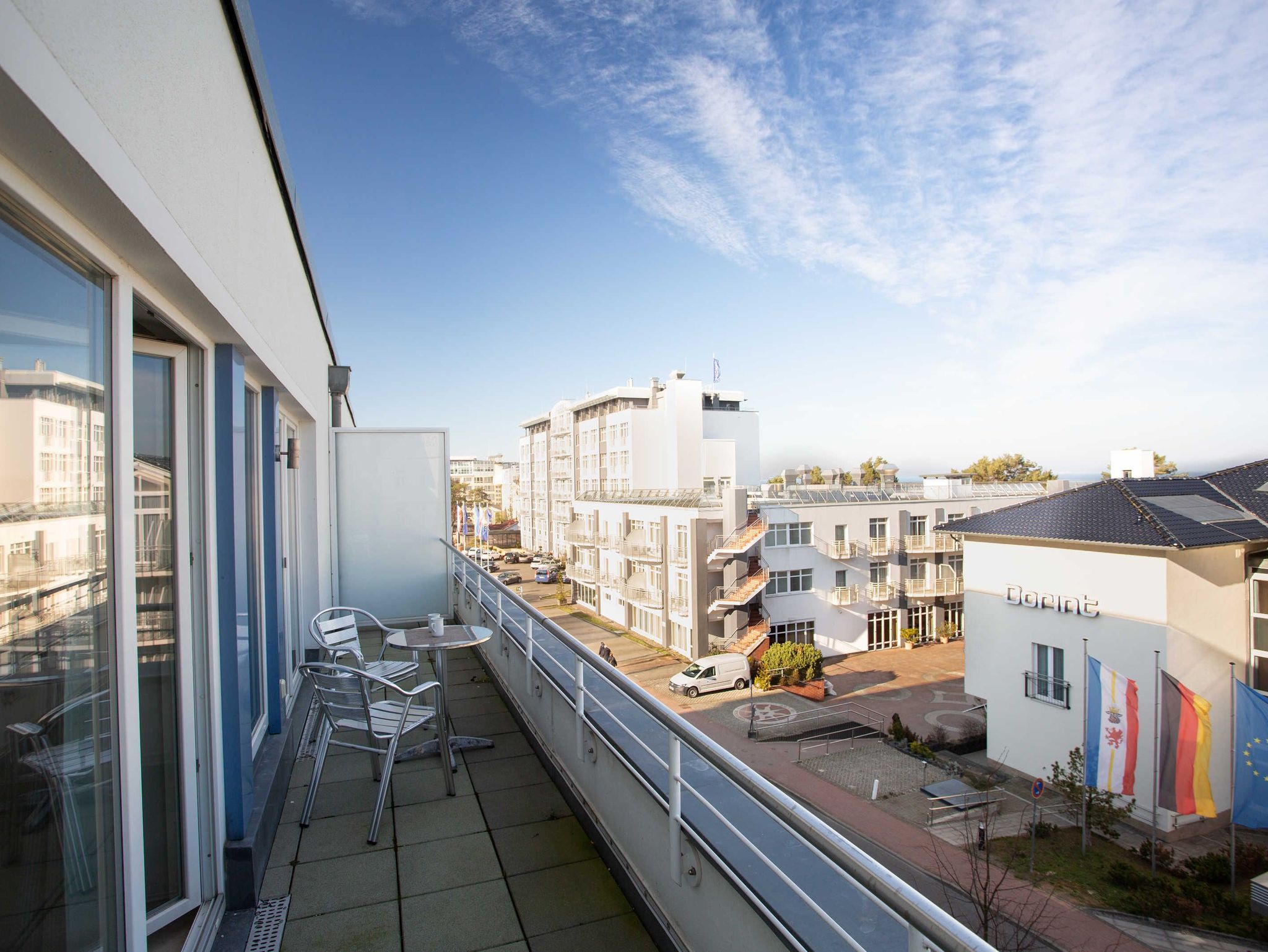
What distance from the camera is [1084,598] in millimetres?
14852

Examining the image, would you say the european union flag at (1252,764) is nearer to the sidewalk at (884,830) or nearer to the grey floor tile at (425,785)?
the sidewalk at (884,830)

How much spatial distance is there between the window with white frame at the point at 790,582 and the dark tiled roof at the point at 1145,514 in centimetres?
1005

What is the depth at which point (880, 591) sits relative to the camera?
29.4 meters

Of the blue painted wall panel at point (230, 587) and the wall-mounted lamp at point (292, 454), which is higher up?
the wall-mounted lamp at point (292, 454)

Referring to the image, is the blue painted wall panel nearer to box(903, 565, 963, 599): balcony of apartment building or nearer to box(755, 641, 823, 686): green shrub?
box(755, 641, 823, 686): green shrub

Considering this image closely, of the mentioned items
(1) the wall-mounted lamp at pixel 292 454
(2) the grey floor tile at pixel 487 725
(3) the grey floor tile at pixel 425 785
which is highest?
(1) the wall-mounted lamp at pixel 292 454

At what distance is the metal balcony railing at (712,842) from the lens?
1.23 metres

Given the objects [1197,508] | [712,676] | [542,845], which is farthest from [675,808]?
[712,676]

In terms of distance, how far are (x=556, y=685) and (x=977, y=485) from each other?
37.4 meters

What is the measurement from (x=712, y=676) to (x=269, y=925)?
2289 cm

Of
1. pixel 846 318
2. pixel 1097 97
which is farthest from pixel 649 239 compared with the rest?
pixel 1097 97

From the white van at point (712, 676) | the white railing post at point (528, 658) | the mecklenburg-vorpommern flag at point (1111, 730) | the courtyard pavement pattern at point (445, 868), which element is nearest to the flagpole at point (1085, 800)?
the mecklenburg-vorpommern flag at point (1111, 730)

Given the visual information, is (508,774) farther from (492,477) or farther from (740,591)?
(492,477)

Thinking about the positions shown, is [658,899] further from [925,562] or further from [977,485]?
[977,485]
